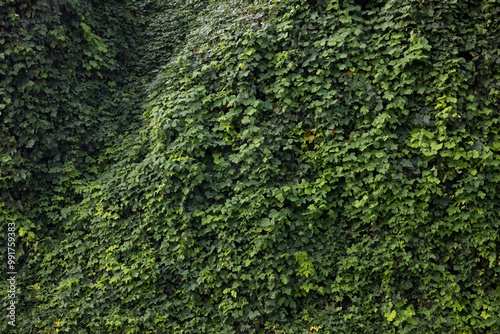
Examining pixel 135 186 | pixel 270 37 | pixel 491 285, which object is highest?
pixel 270 37

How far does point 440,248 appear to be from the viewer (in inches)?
169

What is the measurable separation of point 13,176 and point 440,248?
6.39 metres

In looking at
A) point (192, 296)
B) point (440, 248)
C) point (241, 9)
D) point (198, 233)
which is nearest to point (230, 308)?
point (192, 296)

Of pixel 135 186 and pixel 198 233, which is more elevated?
pixel 135 186

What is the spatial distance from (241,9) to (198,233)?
12.0ft

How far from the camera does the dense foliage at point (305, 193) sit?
4.27m

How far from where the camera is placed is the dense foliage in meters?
4.27

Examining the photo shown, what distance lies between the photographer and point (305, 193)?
4793 millimetres

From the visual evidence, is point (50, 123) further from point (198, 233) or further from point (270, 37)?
point (270, 37)

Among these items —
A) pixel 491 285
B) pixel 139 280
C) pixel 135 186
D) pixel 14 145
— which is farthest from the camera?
pixel 14 145

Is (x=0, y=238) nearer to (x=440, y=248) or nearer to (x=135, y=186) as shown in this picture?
(x=135, y=186)

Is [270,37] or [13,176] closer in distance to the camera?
[270,37]

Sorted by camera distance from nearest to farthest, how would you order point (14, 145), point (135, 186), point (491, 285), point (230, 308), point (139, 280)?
point (491, 285) < point (230, 308) < point (139, 280) < point (135, 186) < point (14, 145)

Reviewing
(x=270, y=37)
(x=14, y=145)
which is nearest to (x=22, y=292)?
(x=14, y=145)
